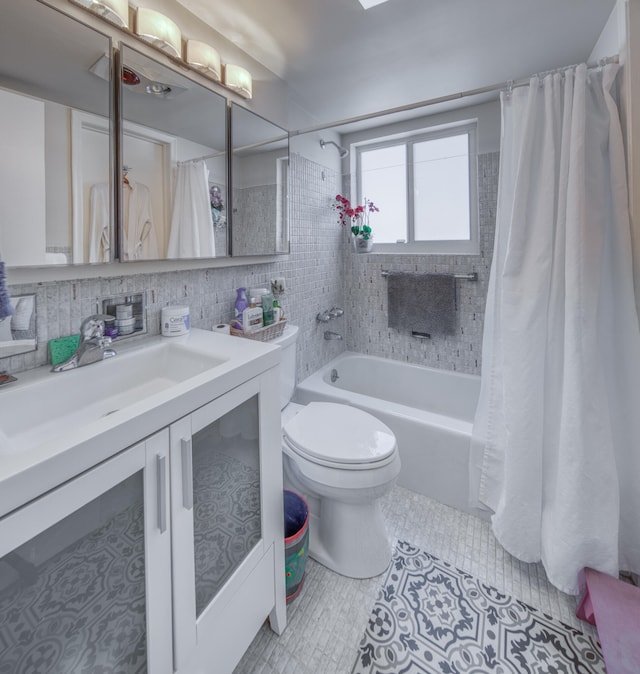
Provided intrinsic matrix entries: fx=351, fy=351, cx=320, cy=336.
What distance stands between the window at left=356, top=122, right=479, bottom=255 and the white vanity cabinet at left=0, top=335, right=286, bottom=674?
1.97 m

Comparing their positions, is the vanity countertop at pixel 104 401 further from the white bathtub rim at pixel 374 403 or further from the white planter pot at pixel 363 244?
the white planter pot at pixel 363 244

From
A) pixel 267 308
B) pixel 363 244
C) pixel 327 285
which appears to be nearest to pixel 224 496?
pixel 267 308

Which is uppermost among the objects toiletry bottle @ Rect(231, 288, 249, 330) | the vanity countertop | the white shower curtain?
the white shower curtain

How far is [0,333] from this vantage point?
936mm

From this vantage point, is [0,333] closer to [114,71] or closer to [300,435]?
[114,71]

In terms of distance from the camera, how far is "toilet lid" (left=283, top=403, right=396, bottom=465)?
53.8 inches

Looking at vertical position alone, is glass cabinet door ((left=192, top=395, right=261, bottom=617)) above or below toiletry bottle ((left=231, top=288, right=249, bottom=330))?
below

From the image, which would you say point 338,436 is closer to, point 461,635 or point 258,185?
point 461,635

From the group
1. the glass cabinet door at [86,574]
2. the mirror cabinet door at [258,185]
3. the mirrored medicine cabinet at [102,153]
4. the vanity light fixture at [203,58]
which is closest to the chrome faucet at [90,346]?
the mirrored medicine cabinet at [102,153]

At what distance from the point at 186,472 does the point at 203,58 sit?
60.3 inches

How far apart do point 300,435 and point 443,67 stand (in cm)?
200

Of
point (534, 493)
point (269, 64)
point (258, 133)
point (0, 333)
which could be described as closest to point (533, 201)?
point (534, 493)

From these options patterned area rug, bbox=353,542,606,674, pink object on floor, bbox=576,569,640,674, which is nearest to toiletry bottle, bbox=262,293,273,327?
patterned area rug, bbox=353,542,606,674

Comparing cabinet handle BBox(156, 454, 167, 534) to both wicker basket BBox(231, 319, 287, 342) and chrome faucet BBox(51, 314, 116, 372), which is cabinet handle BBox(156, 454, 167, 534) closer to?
chrome faucet BBox(51, 314, 116, 372)
